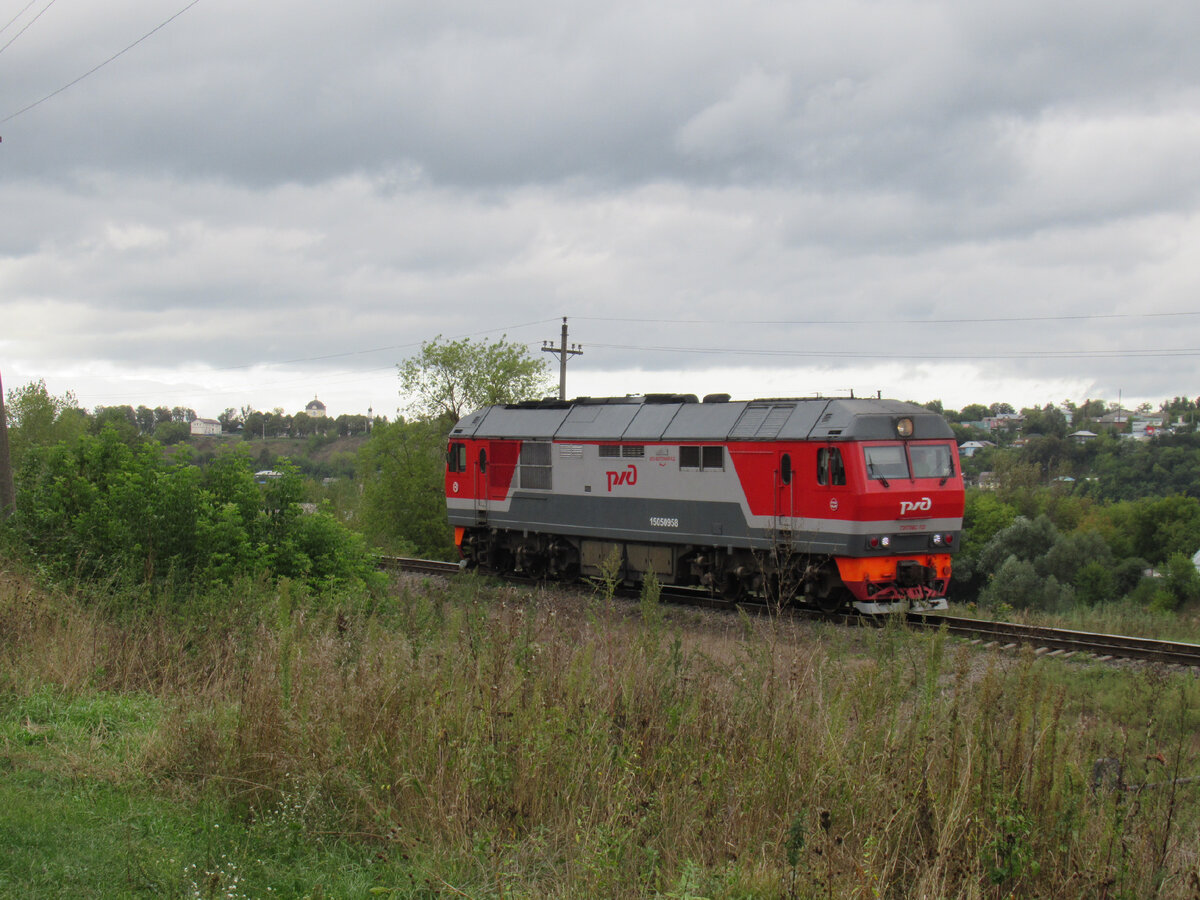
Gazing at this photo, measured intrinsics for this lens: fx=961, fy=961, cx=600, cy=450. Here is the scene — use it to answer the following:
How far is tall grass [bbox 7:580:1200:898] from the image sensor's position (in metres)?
4.04

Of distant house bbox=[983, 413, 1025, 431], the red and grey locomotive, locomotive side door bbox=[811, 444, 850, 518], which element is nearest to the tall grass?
the red and grey locomotive

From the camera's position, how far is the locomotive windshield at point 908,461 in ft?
47.1

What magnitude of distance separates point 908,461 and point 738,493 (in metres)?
2.73

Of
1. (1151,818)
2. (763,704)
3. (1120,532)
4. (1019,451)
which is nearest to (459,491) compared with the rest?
(763,704)

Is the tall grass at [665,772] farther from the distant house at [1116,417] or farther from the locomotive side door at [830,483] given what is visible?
the distant house at [1116,417]

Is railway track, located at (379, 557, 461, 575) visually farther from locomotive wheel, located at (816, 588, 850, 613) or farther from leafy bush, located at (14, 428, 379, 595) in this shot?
locomotive wheel, located at (816, 588, 850, 613)

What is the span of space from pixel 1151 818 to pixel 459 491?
17.9 metres

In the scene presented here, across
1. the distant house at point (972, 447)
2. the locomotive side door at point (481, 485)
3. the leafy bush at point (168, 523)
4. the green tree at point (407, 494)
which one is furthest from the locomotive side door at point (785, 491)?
the distant house at point (972, 447)

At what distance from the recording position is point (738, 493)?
1580cm

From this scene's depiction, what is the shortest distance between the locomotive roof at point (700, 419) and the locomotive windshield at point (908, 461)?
0.63 ft

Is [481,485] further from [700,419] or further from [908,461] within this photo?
[908,461]

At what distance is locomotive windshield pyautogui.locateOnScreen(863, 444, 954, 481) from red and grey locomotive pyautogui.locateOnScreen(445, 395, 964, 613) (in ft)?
0.06

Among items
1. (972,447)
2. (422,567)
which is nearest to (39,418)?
(422,567)

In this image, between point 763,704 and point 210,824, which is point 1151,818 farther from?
point 210,824
